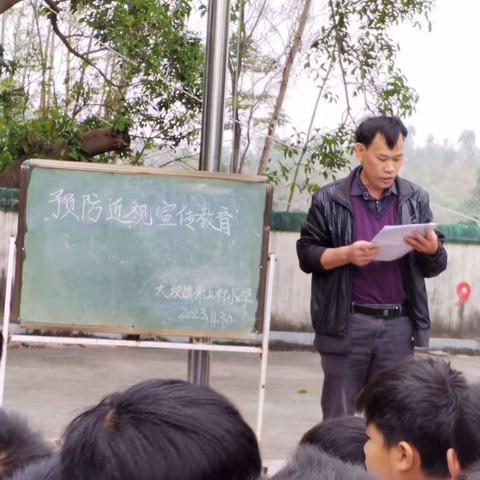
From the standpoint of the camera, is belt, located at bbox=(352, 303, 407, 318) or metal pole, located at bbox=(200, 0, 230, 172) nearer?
belt, located at bbox=(352, 303, 407, 318)

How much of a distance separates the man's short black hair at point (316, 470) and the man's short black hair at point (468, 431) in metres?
0.75

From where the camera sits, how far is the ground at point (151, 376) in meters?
6.14

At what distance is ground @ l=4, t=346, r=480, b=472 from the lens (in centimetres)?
614

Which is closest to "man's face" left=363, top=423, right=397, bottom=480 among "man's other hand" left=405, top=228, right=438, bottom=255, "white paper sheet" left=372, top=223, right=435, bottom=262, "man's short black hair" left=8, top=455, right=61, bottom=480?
"man's short black hair" left=8, top=455, right=61, bottom=480

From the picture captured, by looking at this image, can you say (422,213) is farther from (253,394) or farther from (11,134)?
(11,134)

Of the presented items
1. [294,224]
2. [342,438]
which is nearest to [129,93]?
[294,224]

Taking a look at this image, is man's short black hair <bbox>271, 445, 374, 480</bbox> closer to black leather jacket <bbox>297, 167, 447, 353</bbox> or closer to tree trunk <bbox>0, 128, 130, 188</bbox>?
black leather jacket <bbox>297, 167, 447, 353</bbox>

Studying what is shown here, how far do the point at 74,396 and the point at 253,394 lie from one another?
126 centimetres

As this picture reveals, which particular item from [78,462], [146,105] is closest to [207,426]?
[78,462]

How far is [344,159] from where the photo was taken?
28.3 ft

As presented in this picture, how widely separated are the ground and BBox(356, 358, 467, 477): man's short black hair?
9.24 ft

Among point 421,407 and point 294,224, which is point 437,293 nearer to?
point 294,224

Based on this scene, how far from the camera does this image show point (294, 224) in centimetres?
916

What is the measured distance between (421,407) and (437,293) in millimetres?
7560
